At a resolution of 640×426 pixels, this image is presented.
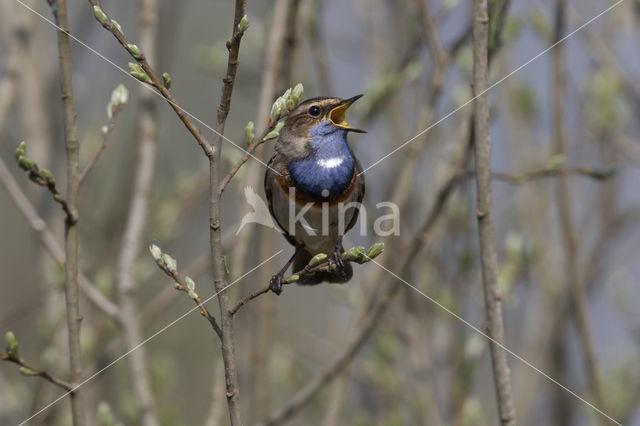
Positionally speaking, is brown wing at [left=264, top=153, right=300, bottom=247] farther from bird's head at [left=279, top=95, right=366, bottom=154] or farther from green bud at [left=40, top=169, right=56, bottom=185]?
green bud at [left=40, top=169, right=56, bottom=185]

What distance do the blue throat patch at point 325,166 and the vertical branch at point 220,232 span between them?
1047 mm

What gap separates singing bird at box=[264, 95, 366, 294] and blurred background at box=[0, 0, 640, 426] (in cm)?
35

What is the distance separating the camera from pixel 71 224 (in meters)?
2.24

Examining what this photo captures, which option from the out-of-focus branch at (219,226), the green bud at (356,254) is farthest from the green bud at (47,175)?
the green bud at (356,254)

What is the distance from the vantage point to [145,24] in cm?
326

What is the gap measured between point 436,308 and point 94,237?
215cm

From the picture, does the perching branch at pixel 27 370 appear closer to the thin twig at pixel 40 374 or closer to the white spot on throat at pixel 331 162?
Answer: the thin twig at pixel 40 374

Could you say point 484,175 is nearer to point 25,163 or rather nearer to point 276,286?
point 276,286

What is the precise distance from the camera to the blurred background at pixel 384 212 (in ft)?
12.2

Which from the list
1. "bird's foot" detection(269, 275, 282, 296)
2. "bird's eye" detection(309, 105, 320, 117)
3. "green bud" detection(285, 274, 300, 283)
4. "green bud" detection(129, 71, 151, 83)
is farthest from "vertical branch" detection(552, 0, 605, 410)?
"green bud" detection(129, 71, 151, 83)

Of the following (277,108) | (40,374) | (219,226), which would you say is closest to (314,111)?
(277,108)

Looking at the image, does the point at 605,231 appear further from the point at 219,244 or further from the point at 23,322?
the point at 23,322

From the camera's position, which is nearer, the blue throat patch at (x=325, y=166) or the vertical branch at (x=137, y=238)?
the blue throat patch at (x=325, y=166)

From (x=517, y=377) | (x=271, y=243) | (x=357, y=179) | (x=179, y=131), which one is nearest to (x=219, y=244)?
(x=357, y=179)
